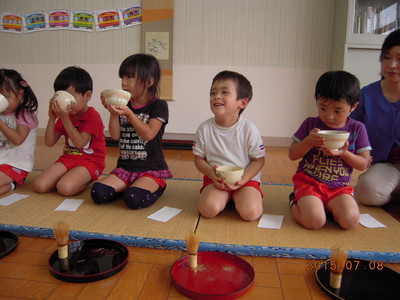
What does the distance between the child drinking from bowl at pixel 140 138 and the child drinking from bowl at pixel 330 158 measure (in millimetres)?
758

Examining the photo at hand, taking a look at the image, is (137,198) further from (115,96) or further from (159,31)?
(159,31)

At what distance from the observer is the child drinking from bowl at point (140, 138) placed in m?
1.73

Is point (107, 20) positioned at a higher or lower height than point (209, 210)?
higher

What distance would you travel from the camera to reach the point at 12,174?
1945 millimetres

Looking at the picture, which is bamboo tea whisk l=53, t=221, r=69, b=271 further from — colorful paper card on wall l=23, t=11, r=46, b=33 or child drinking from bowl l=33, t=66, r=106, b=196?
colorful paper card on wall l=23, t=11, r=46, b=33

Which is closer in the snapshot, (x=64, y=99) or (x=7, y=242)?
(x=7, y=242)

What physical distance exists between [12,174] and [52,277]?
1085mm

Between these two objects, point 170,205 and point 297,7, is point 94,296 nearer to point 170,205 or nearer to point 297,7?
point 170,205

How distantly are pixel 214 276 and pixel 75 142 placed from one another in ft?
4.08

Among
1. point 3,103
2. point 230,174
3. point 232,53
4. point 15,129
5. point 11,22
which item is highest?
point 11,22

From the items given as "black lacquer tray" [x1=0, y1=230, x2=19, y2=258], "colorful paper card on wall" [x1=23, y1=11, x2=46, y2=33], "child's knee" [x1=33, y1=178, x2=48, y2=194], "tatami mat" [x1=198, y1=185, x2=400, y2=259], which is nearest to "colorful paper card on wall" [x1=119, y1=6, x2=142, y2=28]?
"colorful paper card on wall" [x1=23, y1=11, x2=46, y2=33]

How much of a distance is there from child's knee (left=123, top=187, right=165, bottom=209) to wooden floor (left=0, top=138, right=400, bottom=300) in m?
0.38

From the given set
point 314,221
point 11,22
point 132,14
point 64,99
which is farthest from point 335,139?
point 11,22

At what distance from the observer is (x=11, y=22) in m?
4.34
